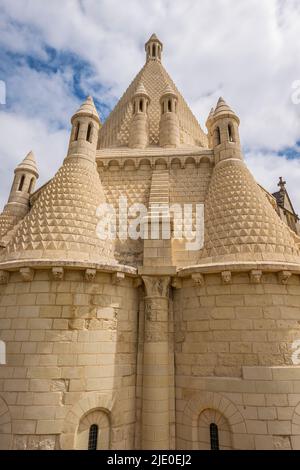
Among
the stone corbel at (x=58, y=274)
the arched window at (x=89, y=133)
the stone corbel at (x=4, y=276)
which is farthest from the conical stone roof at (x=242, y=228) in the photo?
the arched window at (x=89, y=133)

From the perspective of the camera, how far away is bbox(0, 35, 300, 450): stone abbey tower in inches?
273

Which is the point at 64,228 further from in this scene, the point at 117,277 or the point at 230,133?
the point at 230,133

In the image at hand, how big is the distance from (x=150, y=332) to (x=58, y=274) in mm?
3454

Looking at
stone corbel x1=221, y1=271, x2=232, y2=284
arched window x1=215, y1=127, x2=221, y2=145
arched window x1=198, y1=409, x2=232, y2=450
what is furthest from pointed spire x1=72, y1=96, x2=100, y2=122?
arched window x1=198, y1=409, x2=232, y2=450

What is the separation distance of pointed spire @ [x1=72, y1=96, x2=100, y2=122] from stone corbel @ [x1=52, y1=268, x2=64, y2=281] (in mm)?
9331

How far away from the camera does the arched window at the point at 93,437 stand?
712 cm

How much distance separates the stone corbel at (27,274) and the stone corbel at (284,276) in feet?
25.3

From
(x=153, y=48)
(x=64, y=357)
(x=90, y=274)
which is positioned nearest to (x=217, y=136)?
(x=90, y=274)

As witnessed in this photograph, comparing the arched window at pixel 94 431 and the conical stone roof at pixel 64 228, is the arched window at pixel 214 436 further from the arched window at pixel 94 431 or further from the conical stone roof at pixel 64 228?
the conical stone roof at pixel 64 228

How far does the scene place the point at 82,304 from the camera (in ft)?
25.6

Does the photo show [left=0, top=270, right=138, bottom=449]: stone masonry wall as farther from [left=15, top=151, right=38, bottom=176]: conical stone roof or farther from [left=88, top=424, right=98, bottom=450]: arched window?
[left=15, top=151, right=38, bottom=176]: conical stone roof

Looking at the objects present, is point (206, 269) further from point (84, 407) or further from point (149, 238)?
point (84, 407)
